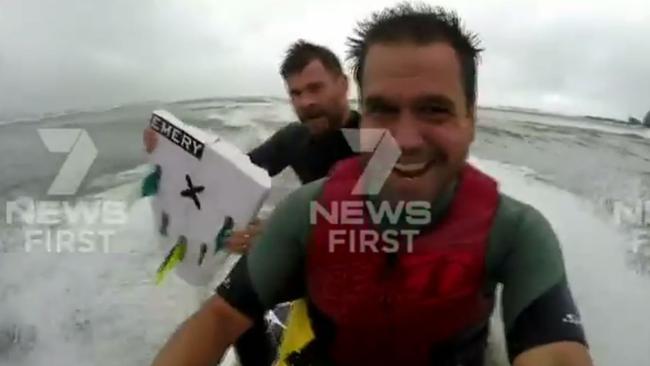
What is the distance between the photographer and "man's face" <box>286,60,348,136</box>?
974 mm

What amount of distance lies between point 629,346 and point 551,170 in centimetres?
26

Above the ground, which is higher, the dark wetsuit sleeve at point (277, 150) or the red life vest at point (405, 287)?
the red life vest at point (405, 287)

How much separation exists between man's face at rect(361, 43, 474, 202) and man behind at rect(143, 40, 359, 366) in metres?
0.43

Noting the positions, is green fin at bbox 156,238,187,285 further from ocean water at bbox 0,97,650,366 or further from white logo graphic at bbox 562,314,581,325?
white logo graphic at bbox 562,314,581,325

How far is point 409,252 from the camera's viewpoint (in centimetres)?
49

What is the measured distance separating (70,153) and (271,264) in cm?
70

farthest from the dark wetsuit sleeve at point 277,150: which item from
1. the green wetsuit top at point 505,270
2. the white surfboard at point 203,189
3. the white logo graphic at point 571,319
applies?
the white logo graphic at point 571,319

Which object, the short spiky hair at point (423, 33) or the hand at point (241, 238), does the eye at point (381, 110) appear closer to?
the short spiky hair at point (423, 33)

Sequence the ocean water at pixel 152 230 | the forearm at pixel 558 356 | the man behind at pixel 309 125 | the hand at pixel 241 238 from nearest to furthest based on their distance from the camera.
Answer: the forearm at pixel 558 356 → the hand at pixel 241 238 → the man behind at pixel 309 125 → the ocean water at pixel 152 230

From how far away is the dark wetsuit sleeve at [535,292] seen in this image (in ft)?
1.41

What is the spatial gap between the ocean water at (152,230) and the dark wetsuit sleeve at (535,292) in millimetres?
575

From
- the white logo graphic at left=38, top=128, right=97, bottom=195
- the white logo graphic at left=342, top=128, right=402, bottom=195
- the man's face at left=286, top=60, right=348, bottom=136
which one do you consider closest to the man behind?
the man's face at left=286, top=60, right=348, bottom=136

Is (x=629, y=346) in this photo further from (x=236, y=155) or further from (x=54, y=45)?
(x=54, y=45)

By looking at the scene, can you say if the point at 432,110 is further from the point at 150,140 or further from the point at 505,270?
the point at 150,140
